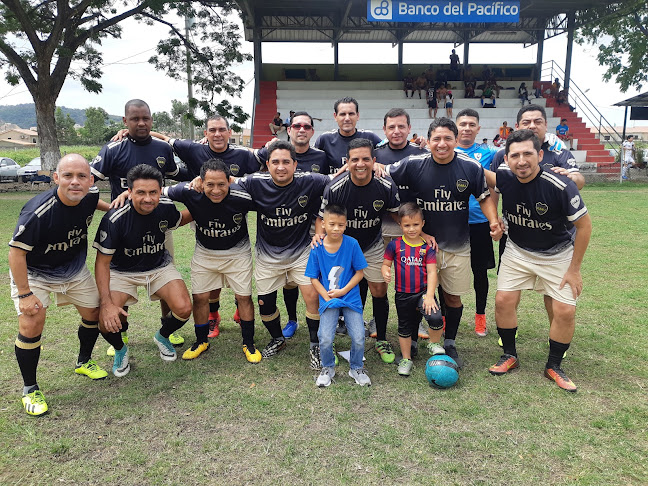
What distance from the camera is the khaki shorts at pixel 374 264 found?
4.61 m

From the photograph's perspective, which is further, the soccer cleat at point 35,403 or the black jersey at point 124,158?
the black jersey at point 124,158

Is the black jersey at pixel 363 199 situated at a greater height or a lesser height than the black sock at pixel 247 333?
greater

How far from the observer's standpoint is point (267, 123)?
23938mm

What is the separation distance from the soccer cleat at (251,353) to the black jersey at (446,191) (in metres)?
2.11

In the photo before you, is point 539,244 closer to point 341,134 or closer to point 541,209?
point 541,209

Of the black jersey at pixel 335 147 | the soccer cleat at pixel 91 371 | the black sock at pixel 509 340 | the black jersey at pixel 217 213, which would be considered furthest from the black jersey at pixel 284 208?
the black sock at pixel 509 340

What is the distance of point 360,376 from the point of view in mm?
4098

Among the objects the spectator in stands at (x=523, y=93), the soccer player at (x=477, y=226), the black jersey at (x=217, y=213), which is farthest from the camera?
the spectator in stands at (x=523, y=93)

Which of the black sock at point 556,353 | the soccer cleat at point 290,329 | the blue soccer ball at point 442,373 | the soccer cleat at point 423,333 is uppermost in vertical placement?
the black sock at point 556,353

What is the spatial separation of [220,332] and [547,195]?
3761 millimetres

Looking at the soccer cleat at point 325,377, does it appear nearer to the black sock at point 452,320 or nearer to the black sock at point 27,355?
the black sock at point 452,320

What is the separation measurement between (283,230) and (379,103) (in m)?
22.5

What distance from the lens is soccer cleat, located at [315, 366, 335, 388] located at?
159 inches

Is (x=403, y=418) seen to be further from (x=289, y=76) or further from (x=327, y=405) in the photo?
(x=289, y=76)
